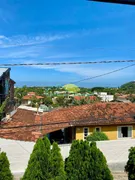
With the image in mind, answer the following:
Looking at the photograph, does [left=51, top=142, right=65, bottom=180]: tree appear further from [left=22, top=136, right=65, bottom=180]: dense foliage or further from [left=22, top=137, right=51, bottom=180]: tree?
[left=22, top=137, right=51, bottom=180]: tree

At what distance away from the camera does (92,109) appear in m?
19.1

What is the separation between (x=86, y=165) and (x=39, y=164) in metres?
1.17

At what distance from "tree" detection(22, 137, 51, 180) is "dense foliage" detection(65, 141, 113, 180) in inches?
22.5

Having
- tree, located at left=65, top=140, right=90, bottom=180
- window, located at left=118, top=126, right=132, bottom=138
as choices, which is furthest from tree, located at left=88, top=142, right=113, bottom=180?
window, located at left=118, top=126, right=132, bottom=138

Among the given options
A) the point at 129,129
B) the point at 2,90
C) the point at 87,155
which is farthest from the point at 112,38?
the point at 129,129

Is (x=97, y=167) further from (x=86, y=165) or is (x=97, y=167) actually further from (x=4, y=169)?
(x=4, y=169)

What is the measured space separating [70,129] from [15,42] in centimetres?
1611

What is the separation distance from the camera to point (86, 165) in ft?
18.6

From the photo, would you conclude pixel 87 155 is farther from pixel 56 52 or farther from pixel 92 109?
pixel 92 109

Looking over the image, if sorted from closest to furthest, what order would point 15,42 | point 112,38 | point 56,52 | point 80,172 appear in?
point 15,42, point 112,38, point 56,52, point 80,172

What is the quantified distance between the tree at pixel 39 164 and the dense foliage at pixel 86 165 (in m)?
0.57

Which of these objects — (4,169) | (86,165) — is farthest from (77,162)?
(4,169)

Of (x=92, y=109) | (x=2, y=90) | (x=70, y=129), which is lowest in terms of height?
(x=70, y=129)

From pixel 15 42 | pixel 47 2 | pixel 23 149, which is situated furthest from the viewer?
pixel 23 149
